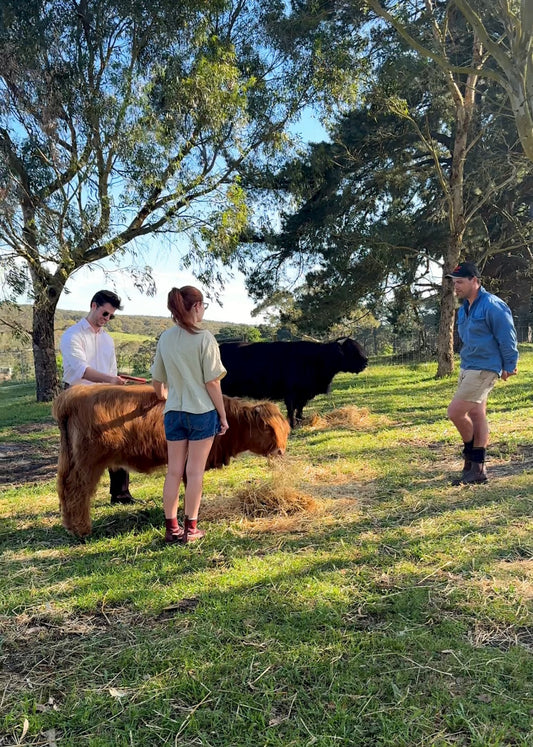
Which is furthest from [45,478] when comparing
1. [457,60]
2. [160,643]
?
[457,60]

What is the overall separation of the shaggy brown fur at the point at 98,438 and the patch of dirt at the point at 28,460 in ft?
8.91

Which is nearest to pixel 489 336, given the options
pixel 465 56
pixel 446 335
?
pixel 446 335

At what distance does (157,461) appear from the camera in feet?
14.3

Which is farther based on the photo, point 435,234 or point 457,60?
point 435,234

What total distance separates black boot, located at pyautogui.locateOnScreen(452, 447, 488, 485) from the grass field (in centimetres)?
13

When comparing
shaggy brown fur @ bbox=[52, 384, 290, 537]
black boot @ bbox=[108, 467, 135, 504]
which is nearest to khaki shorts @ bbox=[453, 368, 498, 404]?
shaggy brown fur @ bbox=[52, 384, 290, 537]

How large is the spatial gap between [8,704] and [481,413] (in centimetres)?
445

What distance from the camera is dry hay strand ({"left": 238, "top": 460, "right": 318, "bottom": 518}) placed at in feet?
14.6

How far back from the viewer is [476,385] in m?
4.77

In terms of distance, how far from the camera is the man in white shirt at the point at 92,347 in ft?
14.5

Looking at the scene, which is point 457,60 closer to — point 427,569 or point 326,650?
point 427,569

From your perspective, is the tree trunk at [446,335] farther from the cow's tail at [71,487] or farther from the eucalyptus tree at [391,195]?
the cow's tail at [71,487]

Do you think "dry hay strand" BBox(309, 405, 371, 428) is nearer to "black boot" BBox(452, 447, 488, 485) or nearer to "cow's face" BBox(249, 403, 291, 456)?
"black boot" BBox(452, 447, 488, 485)

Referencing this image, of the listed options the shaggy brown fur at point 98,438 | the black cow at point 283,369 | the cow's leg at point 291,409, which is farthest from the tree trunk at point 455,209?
the shaggy brown fur at point 98,438
